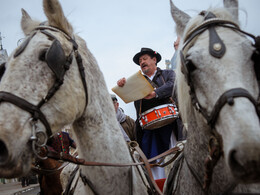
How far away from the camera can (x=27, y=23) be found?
2.44 m

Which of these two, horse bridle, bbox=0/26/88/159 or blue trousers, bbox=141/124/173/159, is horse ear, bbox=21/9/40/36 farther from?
blue trousers, bbox=141/124/173/159

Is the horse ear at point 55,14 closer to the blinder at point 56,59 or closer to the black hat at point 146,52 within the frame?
the blinder at point 56,59

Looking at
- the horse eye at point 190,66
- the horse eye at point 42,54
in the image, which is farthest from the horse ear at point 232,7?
the horse eye at point 42,54

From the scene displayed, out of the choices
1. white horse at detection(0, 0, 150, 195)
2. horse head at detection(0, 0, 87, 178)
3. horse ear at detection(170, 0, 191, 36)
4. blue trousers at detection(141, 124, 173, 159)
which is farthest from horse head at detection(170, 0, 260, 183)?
blue trousers at detection(141, 124, 173, 159)

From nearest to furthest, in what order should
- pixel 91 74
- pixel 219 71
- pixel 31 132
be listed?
pixel 219 71, pixel 31 132, pixel 91 74

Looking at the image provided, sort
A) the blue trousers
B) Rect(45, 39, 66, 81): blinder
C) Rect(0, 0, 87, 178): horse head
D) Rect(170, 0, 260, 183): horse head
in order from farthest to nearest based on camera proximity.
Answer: the blue trousers, Rect(45, 39, 66, 81): blinder, Rect(0, 0, 87, 178): horse head, Rect(170, 0, 260, 183): horse head

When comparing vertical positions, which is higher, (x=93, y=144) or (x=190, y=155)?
(x=93, y=144)

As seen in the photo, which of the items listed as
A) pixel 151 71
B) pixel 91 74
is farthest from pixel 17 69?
pixel 151 71

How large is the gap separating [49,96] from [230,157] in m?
1.41

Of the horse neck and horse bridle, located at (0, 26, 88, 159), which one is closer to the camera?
horse bridle, located at (0, 26, 88, 159)

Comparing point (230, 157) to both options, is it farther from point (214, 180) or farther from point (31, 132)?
point (31, 132)

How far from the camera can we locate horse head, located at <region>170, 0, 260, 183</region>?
1311 millimetres

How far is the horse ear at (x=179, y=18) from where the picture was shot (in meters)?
2.24

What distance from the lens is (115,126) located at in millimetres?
2438
